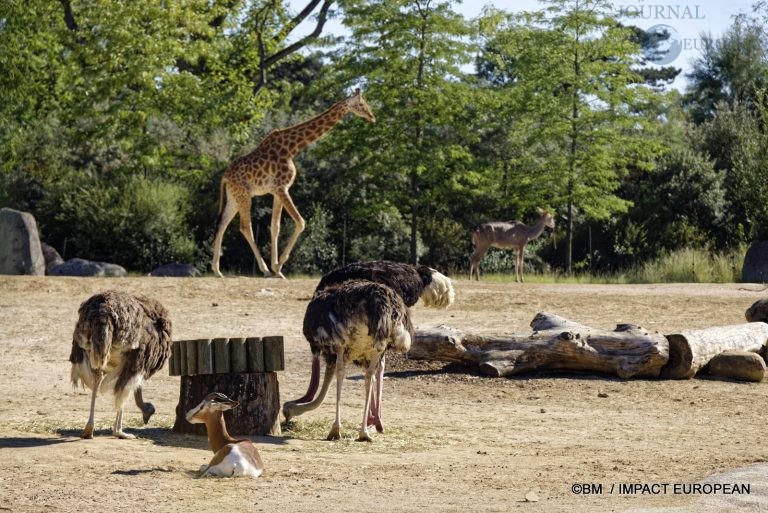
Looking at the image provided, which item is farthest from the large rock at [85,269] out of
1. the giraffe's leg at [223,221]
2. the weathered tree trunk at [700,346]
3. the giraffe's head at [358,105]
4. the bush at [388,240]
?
the weathered tree trunk at [700,346]

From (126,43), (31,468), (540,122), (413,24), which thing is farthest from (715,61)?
(31,468)

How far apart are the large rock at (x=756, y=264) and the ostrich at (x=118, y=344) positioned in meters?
19.0

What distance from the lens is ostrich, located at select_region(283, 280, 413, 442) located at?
392 inches

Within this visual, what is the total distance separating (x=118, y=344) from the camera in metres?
9.28

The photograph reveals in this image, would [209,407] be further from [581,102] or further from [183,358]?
[581,102]

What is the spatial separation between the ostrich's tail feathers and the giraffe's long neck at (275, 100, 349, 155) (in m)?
11.4

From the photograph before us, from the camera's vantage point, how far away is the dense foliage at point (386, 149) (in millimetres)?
30000

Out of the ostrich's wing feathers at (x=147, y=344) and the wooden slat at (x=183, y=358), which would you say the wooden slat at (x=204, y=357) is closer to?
the wooden slat at (x=183, y=358)

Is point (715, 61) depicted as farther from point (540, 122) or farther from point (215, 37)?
point (215, 37)

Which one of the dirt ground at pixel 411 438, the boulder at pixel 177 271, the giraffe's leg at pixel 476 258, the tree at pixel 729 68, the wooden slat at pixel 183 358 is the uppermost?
the tree at pixel 729 68

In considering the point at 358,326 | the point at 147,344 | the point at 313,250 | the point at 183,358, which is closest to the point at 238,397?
the point at 183,358

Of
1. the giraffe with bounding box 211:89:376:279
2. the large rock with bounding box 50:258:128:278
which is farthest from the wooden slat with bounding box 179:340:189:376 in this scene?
the large rock with bounding box 50:258:128:278

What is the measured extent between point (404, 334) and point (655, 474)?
8.20 ft

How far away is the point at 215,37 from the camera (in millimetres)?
36062
